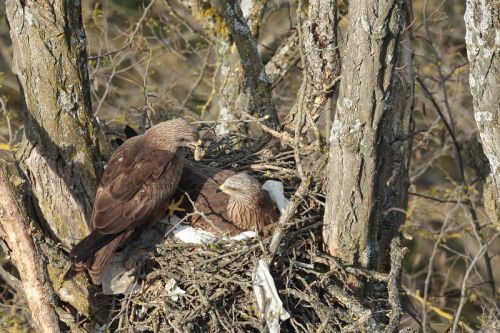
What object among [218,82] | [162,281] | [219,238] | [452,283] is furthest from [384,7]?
[452,283]

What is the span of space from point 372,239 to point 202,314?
4.30ft

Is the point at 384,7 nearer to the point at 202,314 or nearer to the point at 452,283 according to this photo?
the point at 202,314

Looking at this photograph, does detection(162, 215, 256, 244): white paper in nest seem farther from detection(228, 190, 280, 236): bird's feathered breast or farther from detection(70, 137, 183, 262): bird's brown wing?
detection(70, 137, 183, 262): bird's brown wing

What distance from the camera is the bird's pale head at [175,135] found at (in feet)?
21.8

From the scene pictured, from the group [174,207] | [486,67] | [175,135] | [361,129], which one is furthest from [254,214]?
[486,67]

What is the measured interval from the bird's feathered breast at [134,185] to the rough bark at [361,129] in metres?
1.34

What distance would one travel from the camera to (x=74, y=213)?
588 centimetres

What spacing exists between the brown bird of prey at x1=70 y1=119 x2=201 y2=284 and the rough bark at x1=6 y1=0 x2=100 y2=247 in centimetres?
21

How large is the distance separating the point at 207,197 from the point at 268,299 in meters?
1.30

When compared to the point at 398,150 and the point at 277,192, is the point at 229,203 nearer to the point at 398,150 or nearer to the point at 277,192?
the point at 277,192

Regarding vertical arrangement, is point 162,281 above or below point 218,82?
below

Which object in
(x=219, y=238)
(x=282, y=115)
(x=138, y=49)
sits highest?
(x=138, y=49)

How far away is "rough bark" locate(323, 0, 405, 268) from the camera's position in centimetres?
503

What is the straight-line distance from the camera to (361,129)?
524 cm
